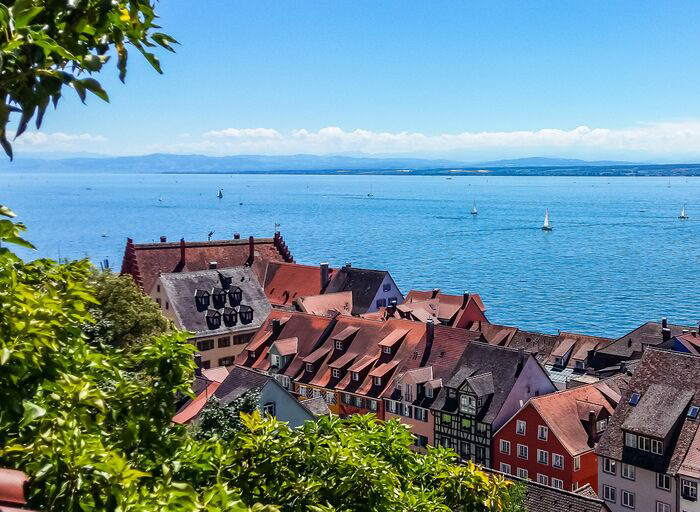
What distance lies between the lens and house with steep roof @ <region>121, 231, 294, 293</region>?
7375cm

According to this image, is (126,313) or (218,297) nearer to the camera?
(126,313)

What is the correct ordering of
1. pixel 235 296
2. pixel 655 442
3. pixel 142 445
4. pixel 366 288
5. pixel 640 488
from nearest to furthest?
pixel 142 445, pixel 655 442, pixel 640 488, pixel 235 296, pixel 366 288

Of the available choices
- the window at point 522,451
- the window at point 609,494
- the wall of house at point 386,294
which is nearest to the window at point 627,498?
the window at point 609,494

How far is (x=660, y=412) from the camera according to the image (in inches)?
1560

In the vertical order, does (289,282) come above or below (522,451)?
above

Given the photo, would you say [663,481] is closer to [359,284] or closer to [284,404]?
[284,404]

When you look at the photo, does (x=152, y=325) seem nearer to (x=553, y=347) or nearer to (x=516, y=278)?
(x=553, y=347)

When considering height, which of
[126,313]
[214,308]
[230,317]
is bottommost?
[230,317]

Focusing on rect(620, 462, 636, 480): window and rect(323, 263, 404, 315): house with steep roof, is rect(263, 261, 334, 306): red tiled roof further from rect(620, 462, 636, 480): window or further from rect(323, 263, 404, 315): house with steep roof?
rect(620, 462, 636, 480): window

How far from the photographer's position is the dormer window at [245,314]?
2660 inches

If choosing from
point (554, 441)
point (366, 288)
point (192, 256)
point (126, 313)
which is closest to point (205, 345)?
point (192, 256)

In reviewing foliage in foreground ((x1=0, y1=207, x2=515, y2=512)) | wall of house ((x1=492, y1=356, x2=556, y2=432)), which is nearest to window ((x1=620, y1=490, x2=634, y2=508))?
wall of house ((x1=492, y1=356, x2=556, y2=432))

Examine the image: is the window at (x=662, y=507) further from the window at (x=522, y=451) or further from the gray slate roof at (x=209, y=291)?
the gray slate roof at (x=209, y=291)

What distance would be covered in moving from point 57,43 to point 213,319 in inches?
2430
